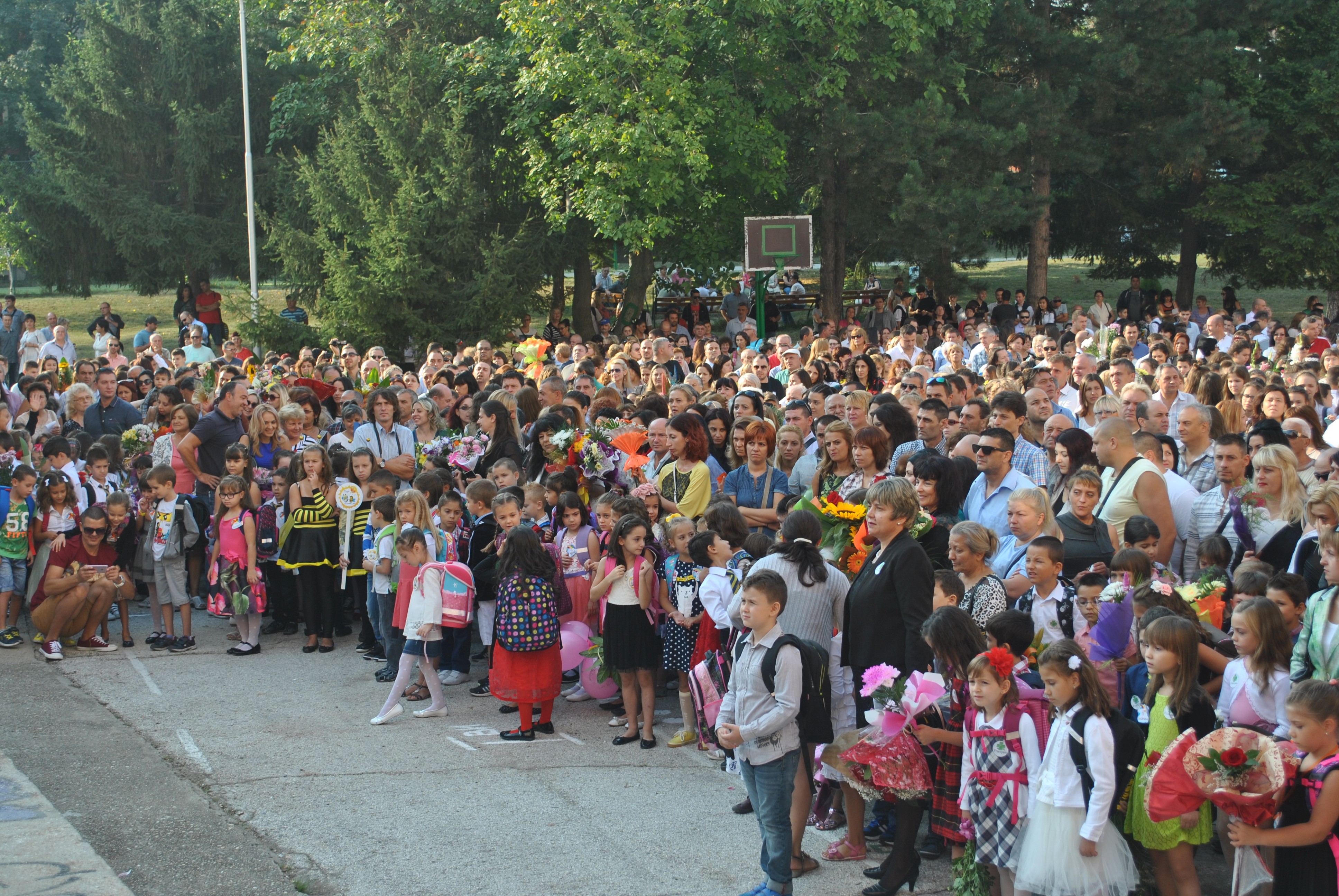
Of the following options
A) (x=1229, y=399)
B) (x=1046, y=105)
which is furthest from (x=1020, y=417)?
(x=1046, y=105)

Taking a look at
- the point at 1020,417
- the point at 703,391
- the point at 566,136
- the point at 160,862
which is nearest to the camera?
the point at 160,862

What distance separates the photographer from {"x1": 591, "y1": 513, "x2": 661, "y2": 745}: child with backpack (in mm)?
7773

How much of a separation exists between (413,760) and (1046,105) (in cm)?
2092

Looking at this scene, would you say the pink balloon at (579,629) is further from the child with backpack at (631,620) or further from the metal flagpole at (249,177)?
the metal flagpole at (249,177)

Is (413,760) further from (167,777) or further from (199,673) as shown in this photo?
(199,673)

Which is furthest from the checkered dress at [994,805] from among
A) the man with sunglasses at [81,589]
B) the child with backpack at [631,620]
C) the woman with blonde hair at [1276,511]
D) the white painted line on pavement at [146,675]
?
the man with sunglasses at [81,589]

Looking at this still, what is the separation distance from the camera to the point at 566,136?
21172mm

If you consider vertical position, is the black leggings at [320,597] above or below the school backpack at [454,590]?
below

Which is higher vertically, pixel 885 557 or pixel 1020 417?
pixel 1020 417

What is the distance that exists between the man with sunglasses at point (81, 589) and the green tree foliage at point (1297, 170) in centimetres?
2343

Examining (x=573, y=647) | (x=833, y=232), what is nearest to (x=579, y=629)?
(x=573, y=647)

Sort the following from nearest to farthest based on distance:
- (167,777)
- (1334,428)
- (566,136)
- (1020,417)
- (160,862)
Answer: (160,862) < (167,777) < (1020,417) < (1334,428) < (566,136)

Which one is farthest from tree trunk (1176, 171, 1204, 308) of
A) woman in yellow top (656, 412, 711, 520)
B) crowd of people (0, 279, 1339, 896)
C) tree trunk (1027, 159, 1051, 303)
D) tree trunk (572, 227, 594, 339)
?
woman in yellow top (656, 412, 711, 520)

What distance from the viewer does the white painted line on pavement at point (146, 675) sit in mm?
8852
